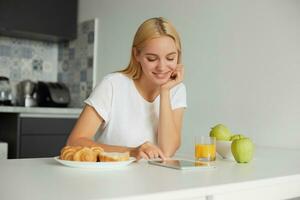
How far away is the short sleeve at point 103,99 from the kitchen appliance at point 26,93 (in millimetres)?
1868

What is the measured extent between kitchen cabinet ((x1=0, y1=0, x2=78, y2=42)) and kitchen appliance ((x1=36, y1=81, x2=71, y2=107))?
417mm

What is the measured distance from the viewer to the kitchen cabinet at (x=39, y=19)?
10.2ft

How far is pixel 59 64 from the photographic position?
373 cm

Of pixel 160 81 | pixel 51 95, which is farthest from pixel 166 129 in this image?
pixel 51 95

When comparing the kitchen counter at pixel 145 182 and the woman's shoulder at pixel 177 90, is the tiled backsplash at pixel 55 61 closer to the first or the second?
the woman's shoulder at pixel 177 90

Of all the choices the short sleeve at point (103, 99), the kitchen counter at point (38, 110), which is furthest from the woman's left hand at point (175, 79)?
the kitchen counter at point (38, 110)

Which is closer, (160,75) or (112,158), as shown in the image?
(112,158)

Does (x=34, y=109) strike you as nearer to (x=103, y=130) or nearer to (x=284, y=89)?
(x=103, y=130)

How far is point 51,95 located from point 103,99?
5.95ft

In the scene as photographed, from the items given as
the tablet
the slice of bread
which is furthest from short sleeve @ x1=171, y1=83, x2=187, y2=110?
the slice of bread

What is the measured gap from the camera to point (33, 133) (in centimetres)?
290

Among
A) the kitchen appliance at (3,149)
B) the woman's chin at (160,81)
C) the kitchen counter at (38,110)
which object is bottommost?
the kitchen appliance at (3,149)

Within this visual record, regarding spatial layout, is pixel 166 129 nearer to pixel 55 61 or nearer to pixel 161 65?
pixel 161 65

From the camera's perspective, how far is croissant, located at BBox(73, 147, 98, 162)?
1.07 m
